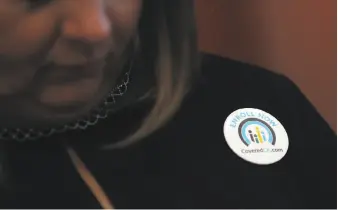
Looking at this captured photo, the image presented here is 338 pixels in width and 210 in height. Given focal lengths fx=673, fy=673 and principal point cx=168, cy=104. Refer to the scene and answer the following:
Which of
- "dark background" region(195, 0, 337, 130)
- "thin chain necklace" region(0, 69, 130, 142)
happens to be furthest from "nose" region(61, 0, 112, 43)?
"dark background" region(195, 0, 337, 130)

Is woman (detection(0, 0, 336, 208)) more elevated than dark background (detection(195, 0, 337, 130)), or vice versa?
dark background (detection(195, 0, 337, 130))

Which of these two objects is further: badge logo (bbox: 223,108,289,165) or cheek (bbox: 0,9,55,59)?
badge logo (bbox: 223,108,289,165)

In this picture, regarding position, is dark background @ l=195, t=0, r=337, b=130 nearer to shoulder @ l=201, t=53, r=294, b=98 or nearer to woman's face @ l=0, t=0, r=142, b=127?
shoulder @ l=201, t=53, r=294, b=98

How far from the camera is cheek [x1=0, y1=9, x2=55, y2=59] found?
52 cm

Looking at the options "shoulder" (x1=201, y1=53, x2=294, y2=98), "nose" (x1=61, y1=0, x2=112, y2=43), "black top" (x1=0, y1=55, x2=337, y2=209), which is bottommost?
A: "black top" (x1=0, y1=55, x2=337, y2=209)

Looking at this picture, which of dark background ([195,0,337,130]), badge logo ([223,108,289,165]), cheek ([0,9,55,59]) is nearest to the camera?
cheek ([0,9,55,59])

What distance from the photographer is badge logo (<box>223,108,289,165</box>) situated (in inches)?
25.2

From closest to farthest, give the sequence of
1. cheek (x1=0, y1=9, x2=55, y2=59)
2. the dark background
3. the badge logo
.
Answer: cheek (x1=0, y1=9, x2=55, y2=59), the badge logo, the dark background

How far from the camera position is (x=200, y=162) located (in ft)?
2.02

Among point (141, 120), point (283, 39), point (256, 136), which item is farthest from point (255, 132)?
point (283, 39)

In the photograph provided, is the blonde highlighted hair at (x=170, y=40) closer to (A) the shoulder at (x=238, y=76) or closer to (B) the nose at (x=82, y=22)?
(A) the shoulder at (x=238, y=76)

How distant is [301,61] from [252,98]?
181 millimetres

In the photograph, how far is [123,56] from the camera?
62 cm

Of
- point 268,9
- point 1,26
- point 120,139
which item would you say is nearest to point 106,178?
point 120,139
